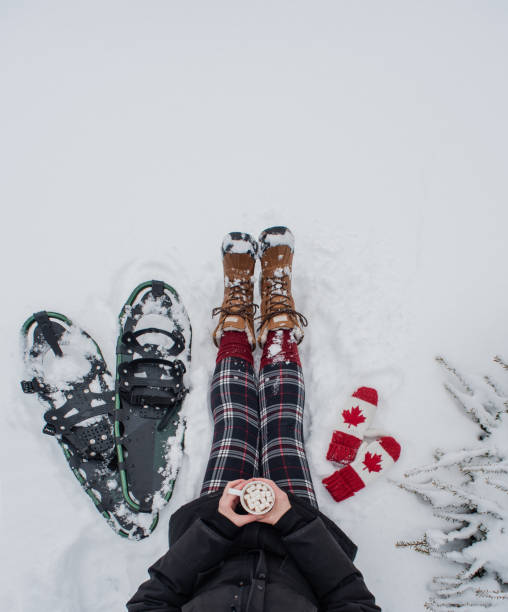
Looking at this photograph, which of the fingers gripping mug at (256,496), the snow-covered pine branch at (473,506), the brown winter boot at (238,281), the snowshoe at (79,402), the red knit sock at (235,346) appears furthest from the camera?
the brown winter boot at (238,281)

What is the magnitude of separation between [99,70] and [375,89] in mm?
1946

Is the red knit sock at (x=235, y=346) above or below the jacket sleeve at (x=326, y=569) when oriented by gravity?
above

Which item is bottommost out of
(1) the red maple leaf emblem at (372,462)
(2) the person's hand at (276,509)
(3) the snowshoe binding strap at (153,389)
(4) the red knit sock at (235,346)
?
(2) the person's hand at (276,509)

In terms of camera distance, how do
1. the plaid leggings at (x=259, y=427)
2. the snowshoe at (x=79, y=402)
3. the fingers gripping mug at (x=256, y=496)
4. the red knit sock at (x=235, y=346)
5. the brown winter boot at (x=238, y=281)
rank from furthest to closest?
the brown winter boot at (x=238, y=281) < the red knit sock at (x=235, y=346) < the snowshoe at (x=79, y=402) < the plaid leggings at (x=259, y=427) < the fingers gripping mug at (x=256, y=496)

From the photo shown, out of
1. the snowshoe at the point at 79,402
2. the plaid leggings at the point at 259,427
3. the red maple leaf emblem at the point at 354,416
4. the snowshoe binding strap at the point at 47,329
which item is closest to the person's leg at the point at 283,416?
the plaid leggings at the point at 259,427

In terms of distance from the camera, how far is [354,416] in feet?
5.41

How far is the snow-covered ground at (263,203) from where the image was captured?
1599 mm

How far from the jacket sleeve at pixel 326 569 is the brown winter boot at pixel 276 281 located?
3.16ft

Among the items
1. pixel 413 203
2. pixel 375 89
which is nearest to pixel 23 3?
pixel 375 89

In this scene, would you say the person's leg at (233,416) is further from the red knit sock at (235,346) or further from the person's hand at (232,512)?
the person's hand at (232,512)

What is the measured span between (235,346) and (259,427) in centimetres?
42

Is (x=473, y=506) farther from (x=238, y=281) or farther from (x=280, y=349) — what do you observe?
(x=238, y=281)

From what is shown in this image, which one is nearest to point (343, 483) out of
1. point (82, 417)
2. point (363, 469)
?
point (363, 469)

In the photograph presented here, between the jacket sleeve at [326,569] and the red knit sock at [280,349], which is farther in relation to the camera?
the red knit sock at [280,349]
